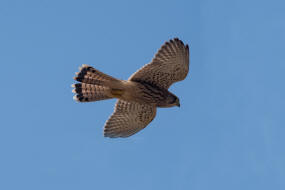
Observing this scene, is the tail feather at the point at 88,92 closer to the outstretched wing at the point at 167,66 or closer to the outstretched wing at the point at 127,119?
the outstretched wing at the point at 167,66

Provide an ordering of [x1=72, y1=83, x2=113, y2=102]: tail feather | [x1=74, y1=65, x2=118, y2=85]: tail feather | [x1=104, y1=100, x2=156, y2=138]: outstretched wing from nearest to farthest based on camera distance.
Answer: [x1=74, y1=65, x2=118, y2=85]: tail feather
[x1=72, y1=83, x2=113, y2=102]: tail feather
[x1=104, y1=100, x2=156, y2=138]: outstretched wing

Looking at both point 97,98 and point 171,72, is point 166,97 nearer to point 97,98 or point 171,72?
point 171,72

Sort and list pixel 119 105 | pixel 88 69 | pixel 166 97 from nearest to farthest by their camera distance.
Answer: pixel 88 69
pixel 166 97
pixel 119 105

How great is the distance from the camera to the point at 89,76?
10.7 meters

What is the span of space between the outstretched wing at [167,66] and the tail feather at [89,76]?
2.36 ft

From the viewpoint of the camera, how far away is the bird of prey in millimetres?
10742

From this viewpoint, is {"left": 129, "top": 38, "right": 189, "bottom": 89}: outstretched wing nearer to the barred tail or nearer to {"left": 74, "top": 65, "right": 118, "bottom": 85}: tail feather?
the barred tail

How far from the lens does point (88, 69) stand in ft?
34.9

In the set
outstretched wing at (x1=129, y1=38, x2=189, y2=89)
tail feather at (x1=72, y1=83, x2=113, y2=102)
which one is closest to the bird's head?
outstretched wing at (x1=129, y1=38, x2=189, y2=89)

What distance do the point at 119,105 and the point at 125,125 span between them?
0.53 m

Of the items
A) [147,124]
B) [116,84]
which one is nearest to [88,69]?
[116,84]

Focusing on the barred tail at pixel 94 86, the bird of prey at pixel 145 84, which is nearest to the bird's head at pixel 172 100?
the bird of prey at pixel 145 84

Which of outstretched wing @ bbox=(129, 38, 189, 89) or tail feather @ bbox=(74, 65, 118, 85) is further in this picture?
outstretched wing @ bbox=(129, 38, 189, 89)

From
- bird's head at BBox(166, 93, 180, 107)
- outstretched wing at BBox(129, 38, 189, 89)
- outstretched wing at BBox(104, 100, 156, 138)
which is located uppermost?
outstretched wing at BBox(129, 38, 189, 89)
